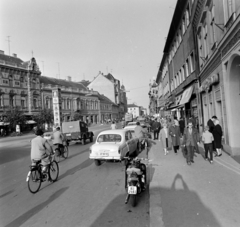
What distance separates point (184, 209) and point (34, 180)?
13.7ft

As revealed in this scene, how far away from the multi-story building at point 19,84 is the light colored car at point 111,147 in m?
37.2

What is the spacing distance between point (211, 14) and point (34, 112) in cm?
4570

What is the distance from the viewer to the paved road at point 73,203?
4234 mm

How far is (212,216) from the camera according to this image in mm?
3955

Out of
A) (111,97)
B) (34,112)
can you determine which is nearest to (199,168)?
(34,112)

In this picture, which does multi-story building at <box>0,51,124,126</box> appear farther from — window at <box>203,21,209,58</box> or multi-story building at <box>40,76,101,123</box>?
window at <box>203,21,209,58</box>

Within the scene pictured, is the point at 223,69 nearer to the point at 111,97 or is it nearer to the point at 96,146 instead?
the point at 96,146

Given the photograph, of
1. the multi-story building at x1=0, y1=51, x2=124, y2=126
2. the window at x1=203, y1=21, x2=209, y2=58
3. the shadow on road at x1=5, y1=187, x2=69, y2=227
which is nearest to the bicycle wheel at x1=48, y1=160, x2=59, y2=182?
the shadow on road at x1=5, y1=187, x2=69, y2=227

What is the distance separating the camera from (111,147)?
27.9ft

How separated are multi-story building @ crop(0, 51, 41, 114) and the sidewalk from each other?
134ft

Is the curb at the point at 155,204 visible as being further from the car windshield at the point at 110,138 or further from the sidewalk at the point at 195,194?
the car windshield at the point at 110,138

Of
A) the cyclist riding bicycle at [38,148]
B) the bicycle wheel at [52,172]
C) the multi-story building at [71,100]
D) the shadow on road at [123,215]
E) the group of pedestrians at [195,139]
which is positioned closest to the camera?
the shadow on road at [123,215]

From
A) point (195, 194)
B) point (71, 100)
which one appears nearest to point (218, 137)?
A: point (195, 194)

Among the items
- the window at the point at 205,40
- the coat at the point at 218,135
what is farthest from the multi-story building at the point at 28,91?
the coat at the point at 218,135
